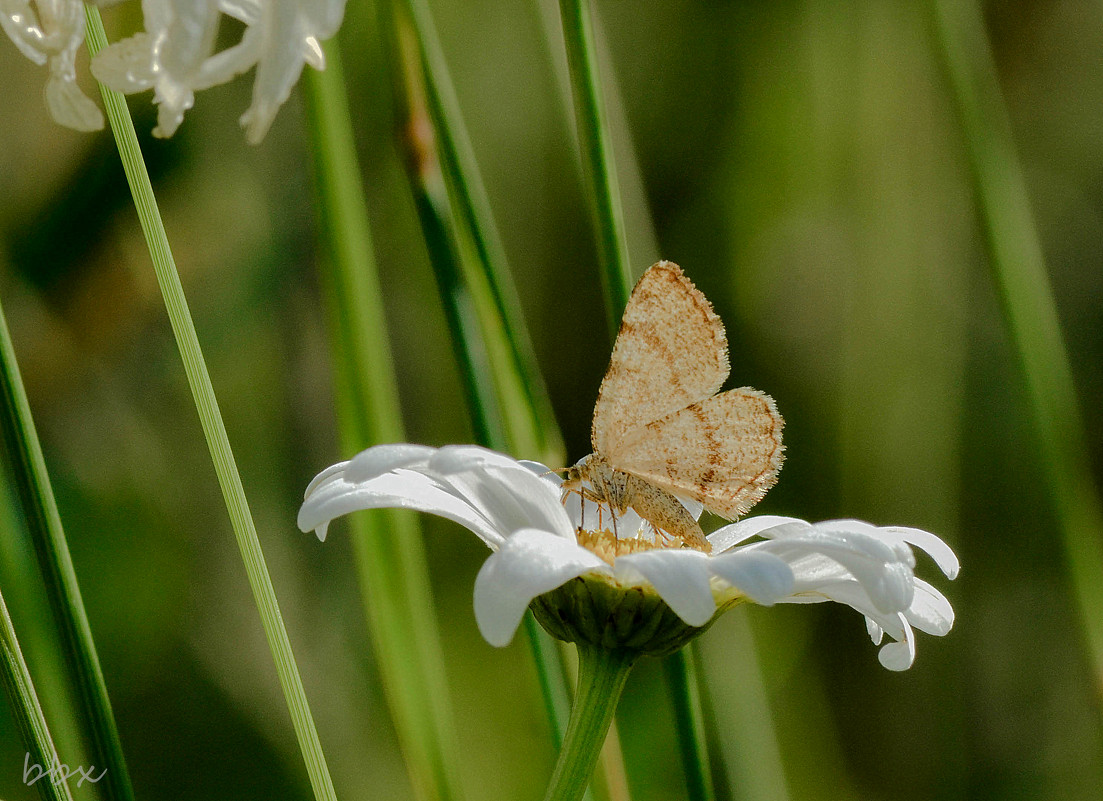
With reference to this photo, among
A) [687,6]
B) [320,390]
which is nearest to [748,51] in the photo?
[687,6]

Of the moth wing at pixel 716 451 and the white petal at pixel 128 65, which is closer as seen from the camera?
the white petal at pixel 128 65

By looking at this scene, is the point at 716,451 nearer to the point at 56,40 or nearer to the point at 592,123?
the point at 592,123

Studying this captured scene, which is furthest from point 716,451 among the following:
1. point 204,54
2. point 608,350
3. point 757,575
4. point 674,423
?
point 608,350

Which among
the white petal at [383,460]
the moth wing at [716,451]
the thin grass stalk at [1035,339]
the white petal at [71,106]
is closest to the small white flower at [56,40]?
the white petal at [71,106]

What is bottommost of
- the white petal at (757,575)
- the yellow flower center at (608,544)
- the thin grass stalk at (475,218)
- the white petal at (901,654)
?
the white petal at (901,654)

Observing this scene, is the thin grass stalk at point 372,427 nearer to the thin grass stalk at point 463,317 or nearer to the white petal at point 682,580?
the thin grass stalk at point 463,317

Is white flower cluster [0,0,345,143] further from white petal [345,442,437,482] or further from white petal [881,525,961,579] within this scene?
white petal [881,525,961,579]

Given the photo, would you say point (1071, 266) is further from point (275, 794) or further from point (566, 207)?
point (275, 794)
